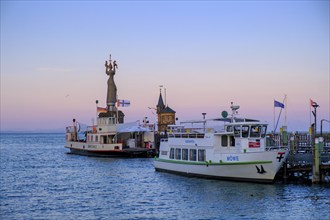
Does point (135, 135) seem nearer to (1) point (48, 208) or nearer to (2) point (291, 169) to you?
(2) point (291, 169)

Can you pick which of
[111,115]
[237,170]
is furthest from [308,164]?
[111,115]

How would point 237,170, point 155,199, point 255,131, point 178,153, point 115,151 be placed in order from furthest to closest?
1. point 115,151
2. point 178,153
3. point 255,131
4. point 237,170
5. point 155,199

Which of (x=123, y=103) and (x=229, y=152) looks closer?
(x=229, y=152)

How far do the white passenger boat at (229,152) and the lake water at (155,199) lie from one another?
2.79 feet

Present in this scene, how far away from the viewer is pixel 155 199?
33.9 metres

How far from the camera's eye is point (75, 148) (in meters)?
86.2

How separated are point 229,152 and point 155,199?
8.29 m

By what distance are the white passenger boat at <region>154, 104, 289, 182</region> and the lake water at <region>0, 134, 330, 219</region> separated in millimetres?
851

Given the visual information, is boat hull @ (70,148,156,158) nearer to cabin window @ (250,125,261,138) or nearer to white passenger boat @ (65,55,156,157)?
white passenger boat @ (65,55,156,157)

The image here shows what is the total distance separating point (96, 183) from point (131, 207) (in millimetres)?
13147

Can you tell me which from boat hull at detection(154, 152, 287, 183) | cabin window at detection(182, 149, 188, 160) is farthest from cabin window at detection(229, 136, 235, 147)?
cabin window at detection(182, 149, 188, 160)

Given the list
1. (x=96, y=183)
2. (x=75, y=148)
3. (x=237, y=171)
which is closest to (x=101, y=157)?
(x=75, y=148)

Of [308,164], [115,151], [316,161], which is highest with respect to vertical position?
[316,161]

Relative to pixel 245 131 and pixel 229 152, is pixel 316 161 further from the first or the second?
pixel 229 152
